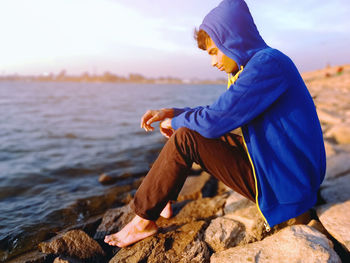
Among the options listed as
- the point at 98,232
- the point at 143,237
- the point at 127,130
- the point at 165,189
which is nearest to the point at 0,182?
the point at 98,232

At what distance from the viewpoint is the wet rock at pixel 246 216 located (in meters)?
2.01

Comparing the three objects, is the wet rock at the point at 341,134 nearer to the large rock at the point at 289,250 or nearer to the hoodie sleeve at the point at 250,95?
the large rock at the point at 289,250

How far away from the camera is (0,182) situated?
14.0ft

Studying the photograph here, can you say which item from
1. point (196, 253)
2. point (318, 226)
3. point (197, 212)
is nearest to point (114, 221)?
point (197, 212)

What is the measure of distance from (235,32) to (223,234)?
4.66ft

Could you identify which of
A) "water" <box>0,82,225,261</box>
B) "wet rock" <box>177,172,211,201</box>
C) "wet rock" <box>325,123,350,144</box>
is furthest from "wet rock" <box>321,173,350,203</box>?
"water" <box>0,82,225,261</box>

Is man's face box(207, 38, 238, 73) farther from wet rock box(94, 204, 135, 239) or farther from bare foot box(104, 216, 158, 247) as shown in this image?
wet rock box(94, 204, 135, 239)

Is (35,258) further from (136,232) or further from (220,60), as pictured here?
(220,60)

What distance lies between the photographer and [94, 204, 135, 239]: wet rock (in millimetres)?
2484

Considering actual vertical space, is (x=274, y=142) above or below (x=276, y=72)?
below

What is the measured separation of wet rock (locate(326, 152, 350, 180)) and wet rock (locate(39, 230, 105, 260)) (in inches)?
93.5

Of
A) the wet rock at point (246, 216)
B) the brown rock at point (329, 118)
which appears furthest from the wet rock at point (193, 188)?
the brown rock at point (329, 118)

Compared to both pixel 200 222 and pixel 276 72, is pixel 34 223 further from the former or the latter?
pixel 276 72

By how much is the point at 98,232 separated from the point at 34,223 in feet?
2.96
